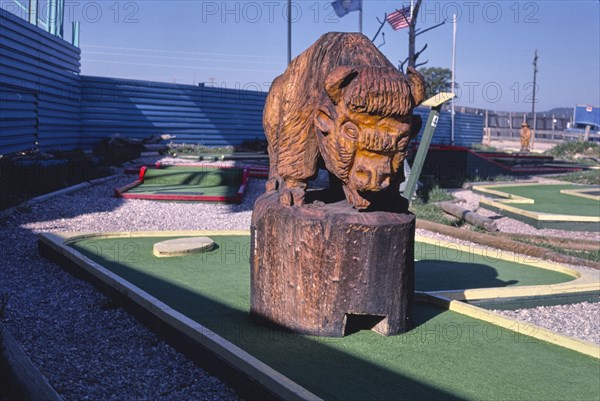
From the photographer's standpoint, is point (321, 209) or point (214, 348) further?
point (321, 209)

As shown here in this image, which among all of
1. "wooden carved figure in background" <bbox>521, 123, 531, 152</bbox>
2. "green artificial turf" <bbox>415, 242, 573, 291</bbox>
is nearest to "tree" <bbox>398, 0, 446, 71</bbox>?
"green artificial turf" <bbox>415, 242, 573, 291</bbox>

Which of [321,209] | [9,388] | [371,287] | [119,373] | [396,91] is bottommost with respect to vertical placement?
[119,373]

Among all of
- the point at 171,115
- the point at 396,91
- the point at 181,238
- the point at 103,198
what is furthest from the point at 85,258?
the point at 171,115

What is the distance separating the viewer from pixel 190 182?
14.1 m

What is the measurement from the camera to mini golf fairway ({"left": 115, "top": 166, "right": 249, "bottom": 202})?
12.5 m

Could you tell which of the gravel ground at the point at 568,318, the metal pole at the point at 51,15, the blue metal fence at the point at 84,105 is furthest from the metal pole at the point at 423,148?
the metal pole at the point at 51,15

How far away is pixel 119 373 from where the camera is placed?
12.6ft

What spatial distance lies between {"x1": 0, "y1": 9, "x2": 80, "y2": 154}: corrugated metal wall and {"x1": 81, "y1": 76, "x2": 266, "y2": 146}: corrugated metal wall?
0.87 metres

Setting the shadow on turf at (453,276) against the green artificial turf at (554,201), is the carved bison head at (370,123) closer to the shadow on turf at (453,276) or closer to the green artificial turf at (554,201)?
the shadow on turf at (453,276)

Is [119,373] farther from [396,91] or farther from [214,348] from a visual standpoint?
[396,91]

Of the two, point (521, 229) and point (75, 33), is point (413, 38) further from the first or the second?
point (75, 33)

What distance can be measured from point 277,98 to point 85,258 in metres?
2.59

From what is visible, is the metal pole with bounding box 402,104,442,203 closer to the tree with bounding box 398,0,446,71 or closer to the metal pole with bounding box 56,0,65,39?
the tree with bounding box 398,0,446,71

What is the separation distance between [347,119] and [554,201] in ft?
33.1
